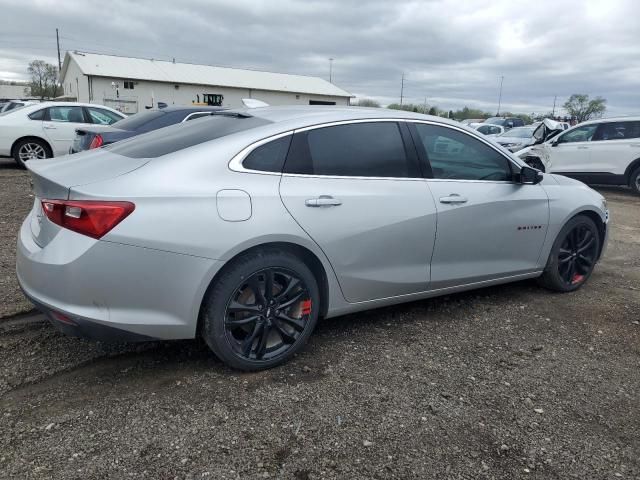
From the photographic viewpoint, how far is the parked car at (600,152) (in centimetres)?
1185

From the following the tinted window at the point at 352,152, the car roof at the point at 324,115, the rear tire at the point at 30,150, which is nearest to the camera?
the tinted window at the point at 352,152

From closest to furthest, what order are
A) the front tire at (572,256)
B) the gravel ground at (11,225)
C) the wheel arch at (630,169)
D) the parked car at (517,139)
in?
the gravel ground at (11,225) → the front tire at (572,256) → the wheel arch at (630,169) → the parked car at (517,139)

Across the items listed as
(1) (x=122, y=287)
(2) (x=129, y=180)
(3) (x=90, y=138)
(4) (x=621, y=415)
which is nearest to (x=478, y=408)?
(4) (x=621, y=415)

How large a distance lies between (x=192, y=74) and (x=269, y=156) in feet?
163

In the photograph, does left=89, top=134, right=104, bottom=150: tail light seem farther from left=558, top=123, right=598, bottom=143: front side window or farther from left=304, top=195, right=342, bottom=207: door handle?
left=558, top=123, right=598, bottom=143: front side window

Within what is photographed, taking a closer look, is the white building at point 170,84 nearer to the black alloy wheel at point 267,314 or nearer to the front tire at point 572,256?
the front tire at point 572,256

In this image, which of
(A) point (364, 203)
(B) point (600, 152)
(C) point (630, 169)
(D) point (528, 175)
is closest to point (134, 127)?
(A) point (364, 203)

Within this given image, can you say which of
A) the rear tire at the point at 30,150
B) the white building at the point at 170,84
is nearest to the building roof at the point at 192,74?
the white building at the point at 170,84

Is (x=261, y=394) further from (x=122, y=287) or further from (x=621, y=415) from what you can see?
(x=621, y=415)

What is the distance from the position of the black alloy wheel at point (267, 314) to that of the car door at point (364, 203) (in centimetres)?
30

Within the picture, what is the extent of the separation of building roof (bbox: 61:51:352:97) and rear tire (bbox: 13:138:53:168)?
3539 cm

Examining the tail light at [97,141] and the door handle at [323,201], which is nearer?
the door handle at [323,201]

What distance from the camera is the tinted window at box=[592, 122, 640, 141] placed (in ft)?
39.1

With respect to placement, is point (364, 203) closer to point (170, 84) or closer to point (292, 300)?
point (292, 300)
